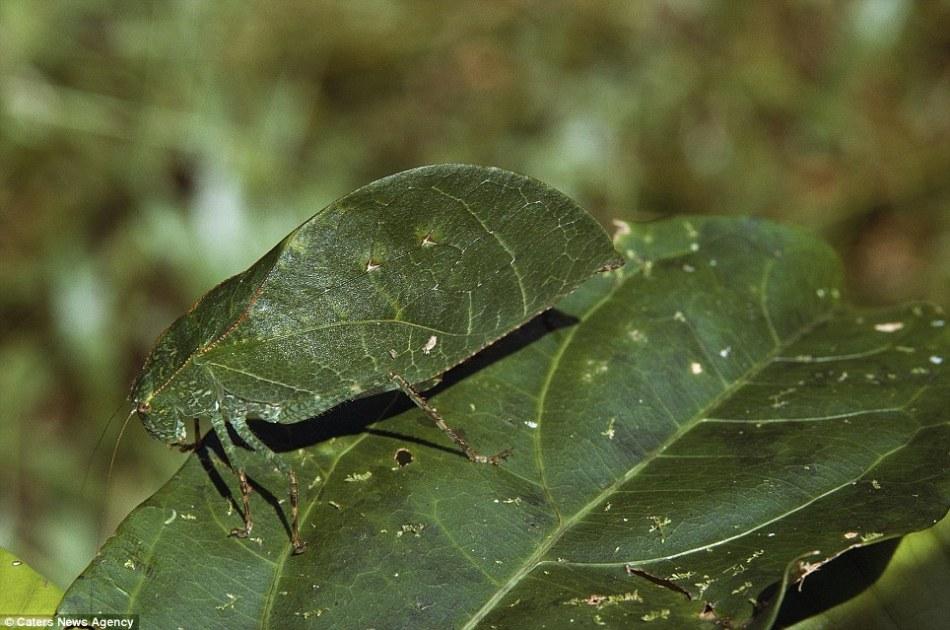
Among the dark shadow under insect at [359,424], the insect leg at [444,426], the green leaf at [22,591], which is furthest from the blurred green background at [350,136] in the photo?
the green leaf at [22,591]

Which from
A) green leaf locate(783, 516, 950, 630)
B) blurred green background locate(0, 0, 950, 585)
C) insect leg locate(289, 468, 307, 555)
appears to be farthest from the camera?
blurred green background locate(0, 0, 950, 585)

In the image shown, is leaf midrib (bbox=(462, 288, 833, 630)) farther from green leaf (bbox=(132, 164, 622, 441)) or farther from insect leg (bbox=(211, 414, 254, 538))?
insect leg (bbox=(211, 414, 254, 538))

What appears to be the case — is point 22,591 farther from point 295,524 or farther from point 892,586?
point 892,586

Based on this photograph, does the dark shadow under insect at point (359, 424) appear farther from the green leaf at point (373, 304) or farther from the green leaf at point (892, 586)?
the green leaf at point (892, 586)

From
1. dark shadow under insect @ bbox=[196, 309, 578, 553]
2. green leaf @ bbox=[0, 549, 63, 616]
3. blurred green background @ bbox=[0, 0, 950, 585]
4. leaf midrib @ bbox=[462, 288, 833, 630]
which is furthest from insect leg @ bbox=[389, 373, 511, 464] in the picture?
blurred green background @ bbox=[0, 0, 950, 585]

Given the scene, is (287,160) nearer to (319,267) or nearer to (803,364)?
(319,267)

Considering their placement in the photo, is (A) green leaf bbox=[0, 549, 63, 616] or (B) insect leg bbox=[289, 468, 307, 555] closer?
(A) green leaf bbox=[0, 549, 63, 616]

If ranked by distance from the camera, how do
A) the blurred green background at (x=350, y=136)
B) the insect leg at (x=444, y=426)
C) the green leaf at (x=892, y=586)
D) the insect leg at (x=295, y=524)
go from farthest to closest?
the blurred green background at (x=350, y=136)
the insect leg at (x=444, y=426)
the insect leg at (x=295, y=524)
the green leaf at (x=892, y=586)
